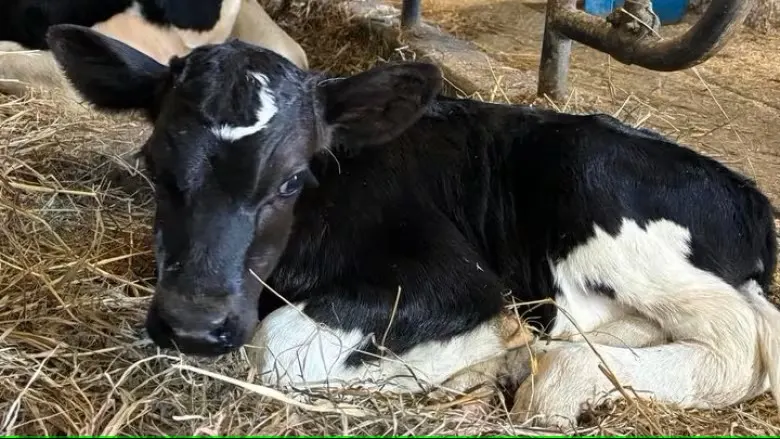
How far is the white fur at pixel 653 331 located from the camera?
3.04 m

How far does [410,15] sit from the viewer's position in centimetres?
724

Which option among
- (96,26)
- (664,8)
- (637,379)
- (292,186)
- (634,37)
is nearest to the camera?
(292,186)

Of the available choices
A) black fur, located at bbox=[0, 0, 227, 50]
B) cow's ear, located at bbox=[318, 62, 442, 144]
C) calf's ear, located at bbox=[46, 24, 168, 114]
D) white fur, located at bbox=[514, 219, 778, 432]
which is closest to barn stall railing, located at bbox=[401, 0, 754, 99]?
white fur, located at bbox=[514, 219, 778, 432]

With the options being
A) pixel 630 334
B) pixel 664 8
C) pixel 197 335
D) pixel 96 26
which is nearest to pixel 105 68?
pixel 197 335

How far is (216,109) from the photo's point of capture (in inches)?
107

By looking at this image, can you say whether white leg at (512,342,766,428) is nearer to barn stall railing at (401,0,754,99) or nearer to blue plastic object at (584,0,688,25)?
barn stall railing at (401,0,754,99)

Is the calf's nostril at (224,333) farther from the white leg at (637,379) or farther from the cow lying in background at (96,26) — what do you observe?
the cow lying in background at (96,26)

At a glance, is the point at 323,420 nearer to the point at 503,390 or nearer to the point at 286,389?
the point at 286,389

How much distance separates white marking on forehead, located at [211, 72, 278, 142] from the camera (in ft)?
8.80

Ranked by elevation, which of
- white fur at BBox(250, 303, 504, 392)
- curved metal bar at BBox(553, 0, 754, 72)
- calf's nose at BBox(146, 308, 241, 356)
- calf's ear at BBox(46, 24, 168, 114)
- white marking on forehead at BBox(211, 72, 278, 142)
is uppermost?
curved metal bar at BBox(553, 0, 754, 72)

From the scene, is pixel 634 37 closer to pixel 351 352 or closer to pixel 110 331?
pixel 351 352

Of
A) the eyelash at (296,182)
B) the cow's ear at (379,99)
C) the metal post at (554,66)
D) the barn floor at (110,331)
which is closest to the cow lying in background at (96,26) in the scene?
the barn floor at (110,331)

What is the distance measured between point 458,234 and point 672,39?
1.54 metres

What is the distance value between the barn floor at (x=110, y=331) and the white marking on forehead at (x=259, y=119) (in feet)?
2.28
